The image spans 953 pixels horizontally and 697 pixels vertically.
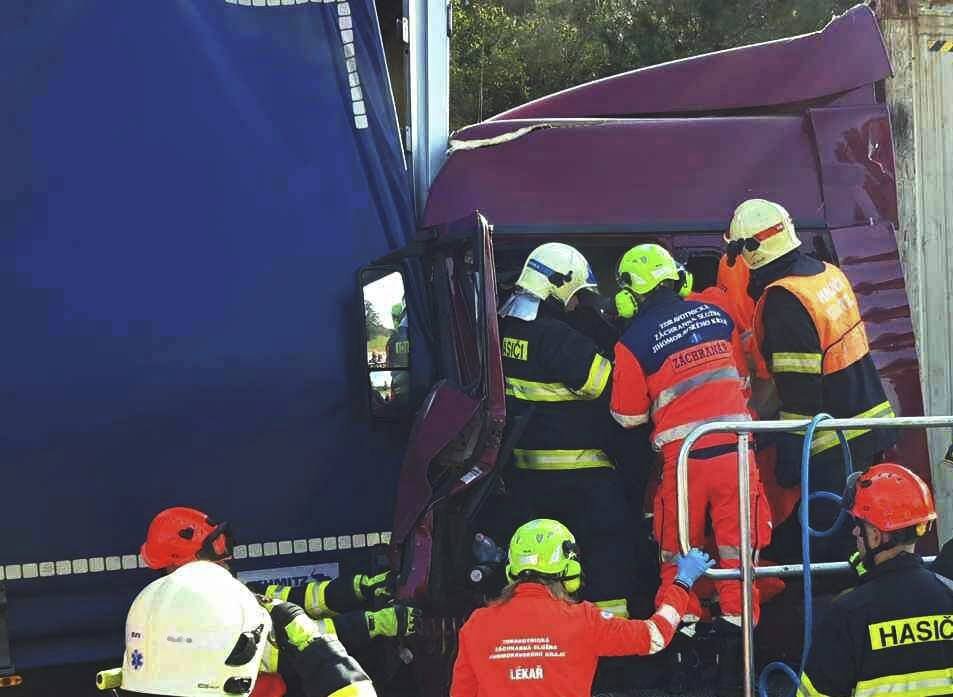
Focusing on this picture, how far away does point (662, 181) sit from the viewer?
15.8 feet

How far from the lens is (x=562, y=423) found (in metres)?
4.90

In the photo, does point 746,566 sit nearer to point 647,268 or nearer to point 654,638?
point 654,638

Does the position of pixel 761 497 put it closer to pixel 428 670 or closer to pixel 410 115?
pixel 428 670

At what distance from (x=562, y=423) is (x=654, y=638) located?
39.8 inches

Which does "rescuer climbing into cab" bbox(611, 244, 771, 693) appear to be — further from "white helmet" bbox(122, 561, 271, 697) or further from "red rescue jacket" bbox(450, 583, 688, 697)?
"white helmet" bbox(122, 561, 271, 697)

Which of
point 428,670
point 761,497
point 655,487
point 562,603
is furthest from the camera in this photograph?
point 655,487

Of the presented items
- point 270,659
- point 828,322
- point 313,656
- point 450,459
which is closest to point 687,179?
point 828,322

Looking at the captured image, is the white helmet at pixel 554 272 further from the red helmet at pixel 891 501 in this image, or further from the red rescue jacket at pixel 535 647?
the red helmet at pixel 891 501

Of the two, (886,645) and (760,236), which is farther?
(760,236)

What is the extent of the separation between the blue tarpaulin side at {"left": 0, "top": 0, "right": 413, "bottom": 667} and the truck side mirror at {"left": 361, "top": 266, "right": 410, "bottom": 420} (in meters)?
0.05

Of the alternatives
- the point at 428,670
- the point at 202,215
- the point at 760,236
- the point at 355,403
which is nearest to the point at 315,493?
the point at 355,403

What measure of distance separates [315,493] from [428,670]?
2.22 feet

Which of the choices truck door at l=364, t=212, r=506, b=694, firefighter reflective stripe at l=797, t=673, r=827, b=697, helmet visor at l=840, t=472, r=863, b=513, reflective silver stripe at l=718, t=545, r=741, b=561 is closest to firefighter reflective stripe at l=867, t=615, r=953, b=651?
firefighter reflective stripe at l=797, t=673, r=827, b=697

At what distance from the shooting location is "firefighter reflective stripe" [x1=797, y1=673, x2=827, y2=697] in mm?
3461
